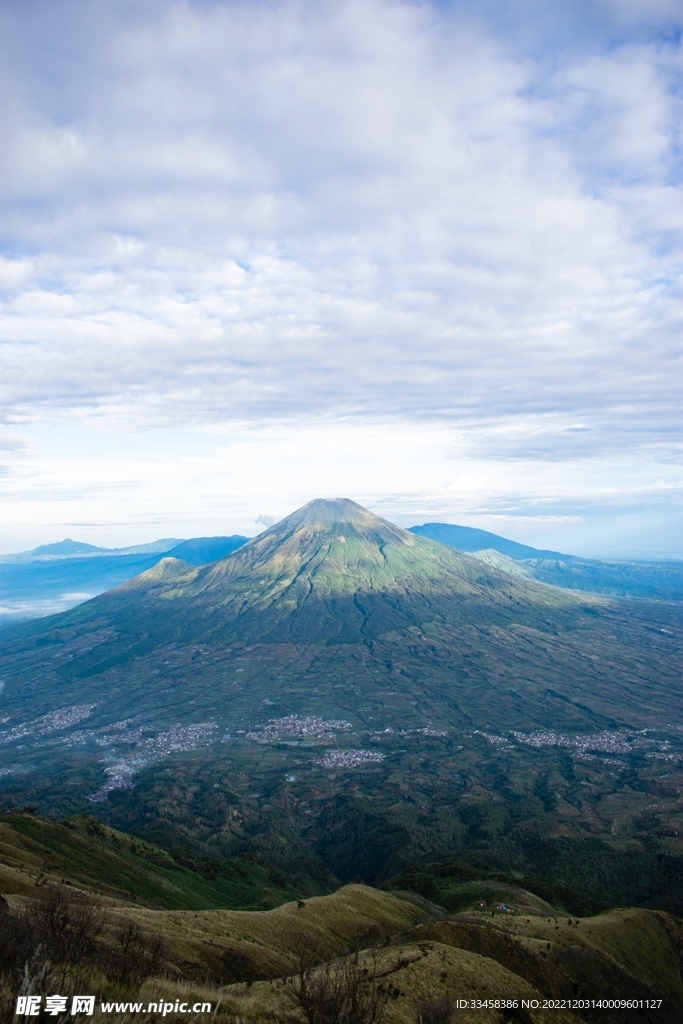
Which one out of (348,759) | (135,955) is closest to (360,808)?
(348,759)

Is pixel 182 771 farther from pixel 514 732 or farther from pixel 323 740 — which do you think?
pixel 514 732

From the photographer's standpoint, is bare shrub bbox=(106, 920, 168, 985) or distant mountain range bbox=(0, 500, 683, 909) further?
distant mountain range bbox=(0, 500, 683, 909)

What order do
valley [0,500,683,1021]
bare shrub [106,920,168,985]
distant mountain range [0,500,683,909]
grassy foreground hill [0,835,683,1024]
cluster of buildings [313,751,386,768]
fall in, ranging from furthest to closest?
cluster of buildings [313,751,386,768], distant mountain range [0,500,683,909], valley [0,500,683,1021], bare shrub [106,920,168,985], grassy foreground hill [0,835,683,1024]

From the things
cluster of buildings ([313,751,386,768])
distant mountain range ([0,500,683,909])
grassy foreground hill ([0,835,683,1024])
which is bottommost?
cluster of buildings ([313,751,386,768])

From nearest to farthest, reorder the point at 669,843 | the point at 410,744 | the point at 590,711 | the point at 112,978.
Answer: the point at 112,978, the point at 669,843, the point at 410,744, the point at 590,711

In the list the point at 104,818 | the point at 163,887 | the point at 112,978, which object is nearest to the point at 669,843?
the point at 163,887

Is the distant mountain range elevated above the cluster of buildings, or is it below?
above

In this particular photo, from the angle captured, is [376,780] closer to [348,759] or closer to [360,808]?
[348,759]

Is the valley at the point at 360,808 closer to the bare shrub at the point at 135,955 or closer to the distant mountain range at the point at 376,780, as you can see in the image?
the distant mountain range at the point at 376,780

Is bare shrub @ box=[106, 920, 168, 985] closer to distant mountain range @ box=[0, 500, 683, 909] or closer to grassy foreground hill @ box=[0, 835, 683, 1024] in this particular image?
grassy foreground hill @ box=[0, 835, 683, 1024]

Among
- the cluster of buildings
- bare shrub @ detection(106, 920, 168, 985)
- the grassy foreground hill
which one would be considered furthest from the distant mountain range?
bare shrub @ detection(106, 920, 168, 985)

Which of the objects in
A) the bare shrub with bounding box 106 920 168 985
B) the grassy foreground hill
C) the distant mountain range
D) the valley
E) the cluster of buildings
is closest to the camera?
the grassy foreground hill
